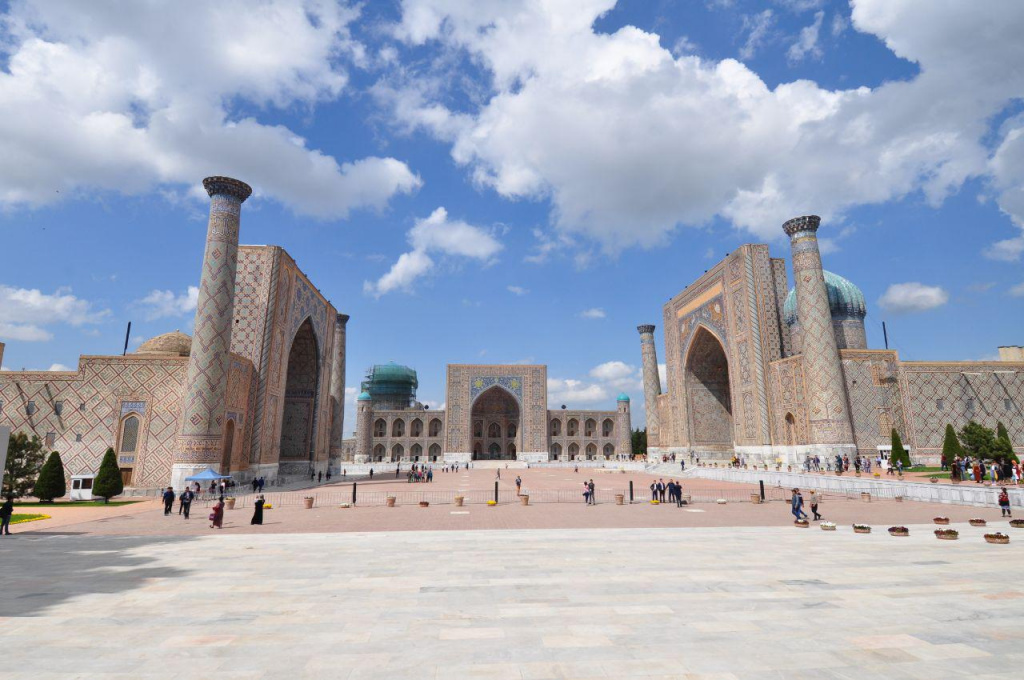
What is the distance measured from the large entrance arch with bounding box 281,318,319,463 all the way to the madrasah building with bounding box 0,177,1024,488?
0.09 meters

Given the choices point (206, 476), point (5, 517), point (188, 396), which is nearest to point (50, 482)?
point (188, 396)

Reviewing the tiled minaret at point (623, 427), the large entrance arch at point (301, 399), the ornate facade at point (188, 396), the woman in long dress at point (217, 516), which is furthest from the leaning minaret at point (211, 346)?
the tiled minaret at point (623, 427)

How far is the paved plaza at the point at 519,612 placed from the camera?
172 inches

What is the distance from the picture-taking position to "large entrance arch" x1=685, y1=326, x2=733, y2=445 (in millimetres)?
43125

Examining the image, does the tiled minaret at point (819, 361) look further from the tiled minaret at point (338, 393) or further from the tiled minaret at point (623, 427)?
the tiled minaret at point (623, 427)

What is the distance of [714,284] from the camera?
133ft

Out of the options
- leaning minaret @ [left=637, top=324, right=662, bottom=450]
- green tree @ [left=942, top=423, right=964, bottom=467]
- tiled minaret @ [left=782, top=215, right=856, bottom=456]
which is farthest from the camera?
leaning minaret @ [left=637, top=324, right=662, bottom=450]

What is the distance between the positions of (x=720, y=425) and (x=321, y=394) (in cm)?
3149

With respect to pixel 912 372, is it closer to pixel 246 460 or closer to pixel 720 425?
pixel 720 425

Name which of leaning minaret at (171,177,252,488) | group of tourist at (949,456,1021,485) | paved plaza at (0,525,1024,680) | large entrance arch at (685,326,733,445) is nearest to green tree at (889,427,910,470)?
group of tourist at (949,456,1021,485)

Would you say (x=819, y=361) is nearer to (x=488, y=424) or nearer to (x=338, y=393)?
(x=338, y=393)

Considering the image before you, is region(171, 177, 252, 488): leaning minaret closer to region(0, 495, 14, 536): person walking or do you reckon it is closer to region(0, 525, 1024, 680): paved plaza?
region(0, 495, 14, 536): person walking

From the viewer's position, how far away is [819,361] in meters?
28.5

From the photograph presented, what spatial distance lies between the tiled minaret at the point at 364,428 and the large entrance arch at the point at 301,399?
25.8 m
